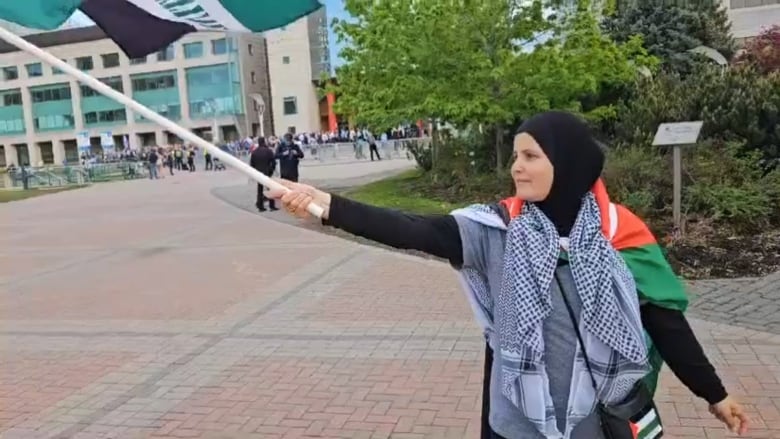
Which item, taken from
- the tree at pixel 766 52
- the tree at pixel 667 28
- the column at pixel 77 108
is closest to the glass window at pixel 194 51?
the column at pixel 77 108

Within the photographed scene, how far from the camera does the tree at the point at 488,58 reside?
13.7m

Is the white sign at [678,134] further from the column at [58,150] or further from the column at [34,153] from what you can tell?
the column at [34,153]

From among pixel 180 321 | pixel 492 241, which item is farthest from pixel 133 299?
pixel 492 241

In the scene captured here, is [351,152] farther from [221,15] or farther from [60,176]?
[221,15]

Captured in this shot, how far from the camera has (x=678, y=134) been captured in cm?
923

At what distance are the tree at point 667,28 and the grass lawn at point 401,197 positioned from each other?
11.7 m

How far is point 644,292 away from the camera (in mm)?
2174

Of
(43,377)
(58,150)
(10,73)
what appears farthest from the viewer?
(58,150)

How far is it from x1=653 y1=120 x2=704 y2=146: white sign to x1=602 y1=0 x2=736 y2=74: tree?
18.8 m

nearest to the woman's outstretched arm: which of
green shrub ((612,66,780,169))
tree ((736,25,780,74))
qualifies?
green shrub ((612,66,780,169))

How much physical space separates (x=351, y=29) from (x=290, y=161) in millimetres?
3309

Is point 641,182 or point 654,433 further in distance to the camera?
point 641,182

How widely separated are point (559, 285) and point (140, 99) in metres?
70.4

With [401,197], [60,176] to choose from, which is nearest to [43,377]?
[401,197]
